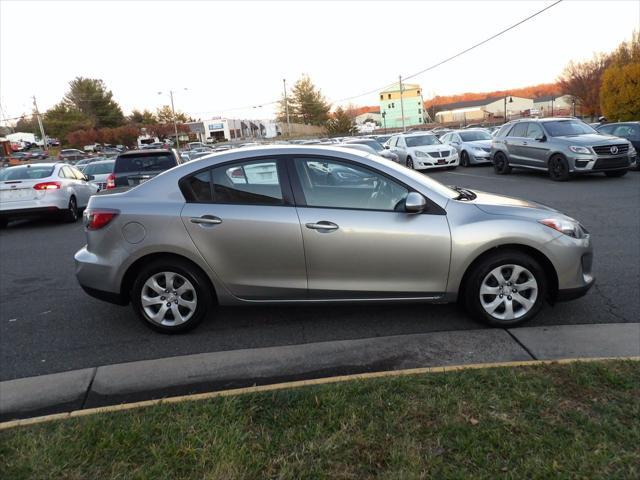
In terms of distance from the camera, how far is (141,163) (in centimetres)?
1187

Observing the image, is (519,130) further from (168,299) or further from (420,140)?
(168,299)

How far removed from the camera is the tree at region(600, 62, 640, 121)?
2650 centimetres

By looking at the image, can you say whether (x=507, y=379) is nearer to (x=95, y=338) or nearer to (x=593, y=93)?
(x=95, y=338)

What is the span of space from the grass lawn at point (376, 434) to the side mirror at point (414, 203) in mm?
1412

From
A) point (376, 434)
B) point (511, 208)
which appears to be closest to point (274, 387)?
point (376, 434)

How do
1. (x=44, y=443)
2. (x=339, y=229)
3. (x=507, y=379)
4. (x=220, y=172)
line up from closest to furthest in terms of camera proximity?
(x=44, y=443)
(x=507, y=379)
(x=339, y=229)
(x=220, y=172)

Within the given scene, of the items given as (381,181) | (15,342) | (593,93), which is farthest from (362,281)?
(593,93)

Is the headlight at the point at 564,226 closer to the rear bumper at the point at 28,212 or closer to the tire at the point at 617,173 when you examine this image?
the rear bumper at the point at 28,212

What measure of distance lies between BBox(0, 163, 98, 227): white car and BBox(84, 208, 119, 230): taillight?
8.03m

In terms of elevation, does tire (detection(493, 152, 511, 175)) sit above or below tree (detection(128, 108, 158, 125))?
below

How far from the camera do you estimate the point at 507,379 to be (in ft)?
10.8

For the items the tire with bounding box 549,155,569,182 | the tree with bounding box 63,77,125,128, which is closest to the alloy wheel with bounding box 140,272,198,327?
the tire with bounding box 549,155,569,182

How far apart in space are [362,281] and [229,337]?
1.29m

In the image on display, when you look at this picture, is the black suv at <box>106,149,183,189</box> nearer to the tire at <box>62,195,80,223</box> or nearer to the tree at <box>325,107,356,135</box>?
the tire at <box>62,195,80,223</box>
